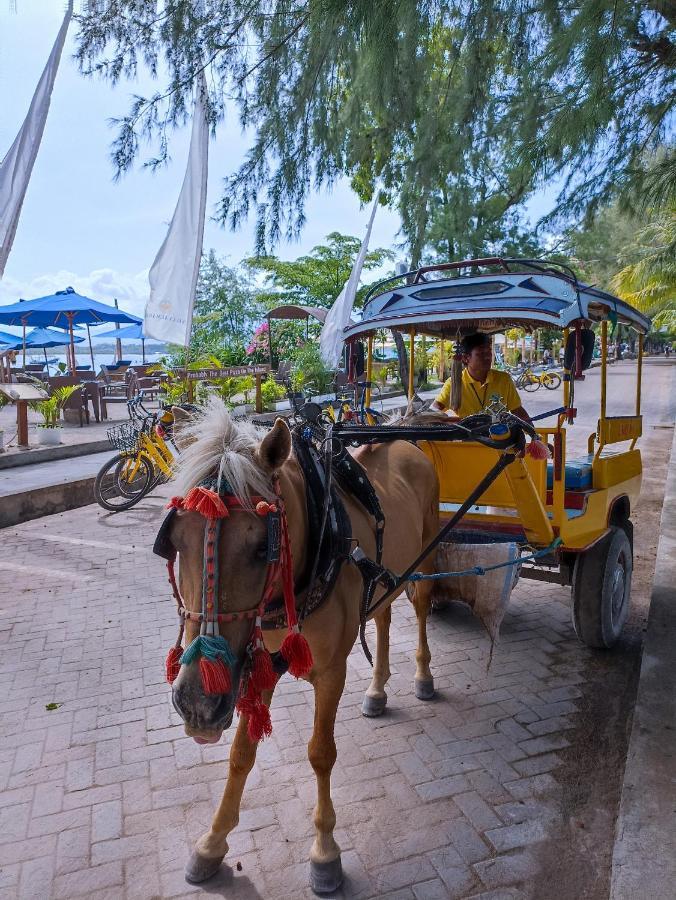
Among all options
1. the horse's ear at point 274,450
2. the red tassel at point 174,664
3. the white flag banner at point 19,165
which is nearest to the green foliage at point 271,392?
the white flag banner at point 19,165

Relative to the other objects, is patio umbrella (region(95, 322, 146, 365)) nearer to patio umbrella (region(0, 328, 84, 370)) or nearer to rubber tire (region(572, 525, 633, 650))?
patio umbrella (region(0, 328, 84, 370))

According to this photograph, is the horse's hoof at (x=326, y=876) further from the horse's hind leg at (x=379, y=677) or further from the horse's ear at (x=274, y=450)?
the horse's ear at (x=274, y=450)

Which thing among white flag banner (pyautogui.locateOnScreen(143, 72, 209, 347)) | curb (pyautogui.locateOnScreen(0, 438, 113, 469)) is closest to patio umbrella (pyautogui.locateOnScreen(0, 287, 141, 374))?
curb (pyautogui.locateOnScreen(0, 438, 113, 469))

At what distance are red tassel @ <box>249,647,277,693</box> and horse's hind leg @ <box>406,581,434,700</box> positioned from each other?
2053mm

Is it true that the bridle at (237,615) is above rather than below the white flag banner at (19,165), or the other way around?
below

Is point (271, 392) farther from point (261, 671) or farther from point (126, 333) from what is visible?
point (126, 333)

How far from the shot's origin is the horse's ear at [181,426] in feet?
7.84

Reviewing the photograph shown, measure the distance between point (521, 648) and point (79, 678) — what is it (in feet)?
10.0

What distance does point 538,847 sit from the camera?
2.61 meters

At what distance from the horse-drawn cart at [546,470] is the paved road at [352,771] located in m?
0.59

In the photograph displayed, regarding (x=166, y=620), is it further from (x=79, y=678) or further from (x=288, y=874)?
(x=288, y=874)

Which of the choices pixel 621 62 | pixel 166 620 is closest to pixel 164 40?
pixel 621 62

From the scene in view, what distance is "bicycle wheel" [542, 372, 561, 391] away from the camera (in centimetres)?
2395

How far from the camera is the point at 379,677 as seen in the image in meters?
3.66
